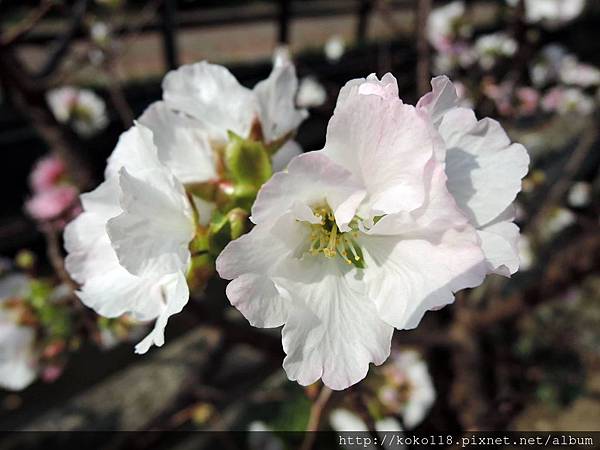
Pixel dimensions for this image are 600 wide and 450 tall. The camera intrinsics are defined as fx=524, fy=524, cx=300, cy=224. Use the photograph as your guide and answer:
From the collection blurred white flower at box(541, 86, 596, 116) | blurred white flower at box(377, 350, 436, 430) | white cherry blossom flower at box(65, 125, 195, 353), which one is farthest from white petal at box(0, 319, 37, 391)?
blurred white flower at box(541, 86, 596, 116)

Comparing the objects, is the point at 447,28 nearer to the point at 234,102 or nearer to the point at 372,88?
the point at 234,102

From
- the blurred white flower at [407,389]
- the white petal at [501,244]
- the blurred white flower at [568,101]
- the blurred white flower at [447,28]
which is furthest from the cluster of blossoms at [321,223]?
the blurred white flower at [568,101]

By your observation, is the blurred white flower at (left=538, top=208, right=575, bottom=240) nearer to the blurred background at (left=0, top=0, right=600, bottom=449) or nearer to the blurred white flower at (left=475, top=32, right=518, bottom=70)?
the blurred background at (left=0, top=0, right=600, bottom=449)

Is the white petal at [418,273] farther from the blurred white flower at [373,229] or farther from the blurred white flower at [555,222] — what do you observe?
the blurred white flower at [555,222]

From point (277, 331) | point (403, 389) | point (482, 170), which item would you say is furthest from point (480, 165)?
point (277, 331)

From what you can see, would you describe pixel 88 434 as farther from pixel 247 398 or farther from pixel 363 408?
pixel 363 408

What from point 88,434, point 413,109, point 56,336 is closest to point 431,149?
point 413,109
